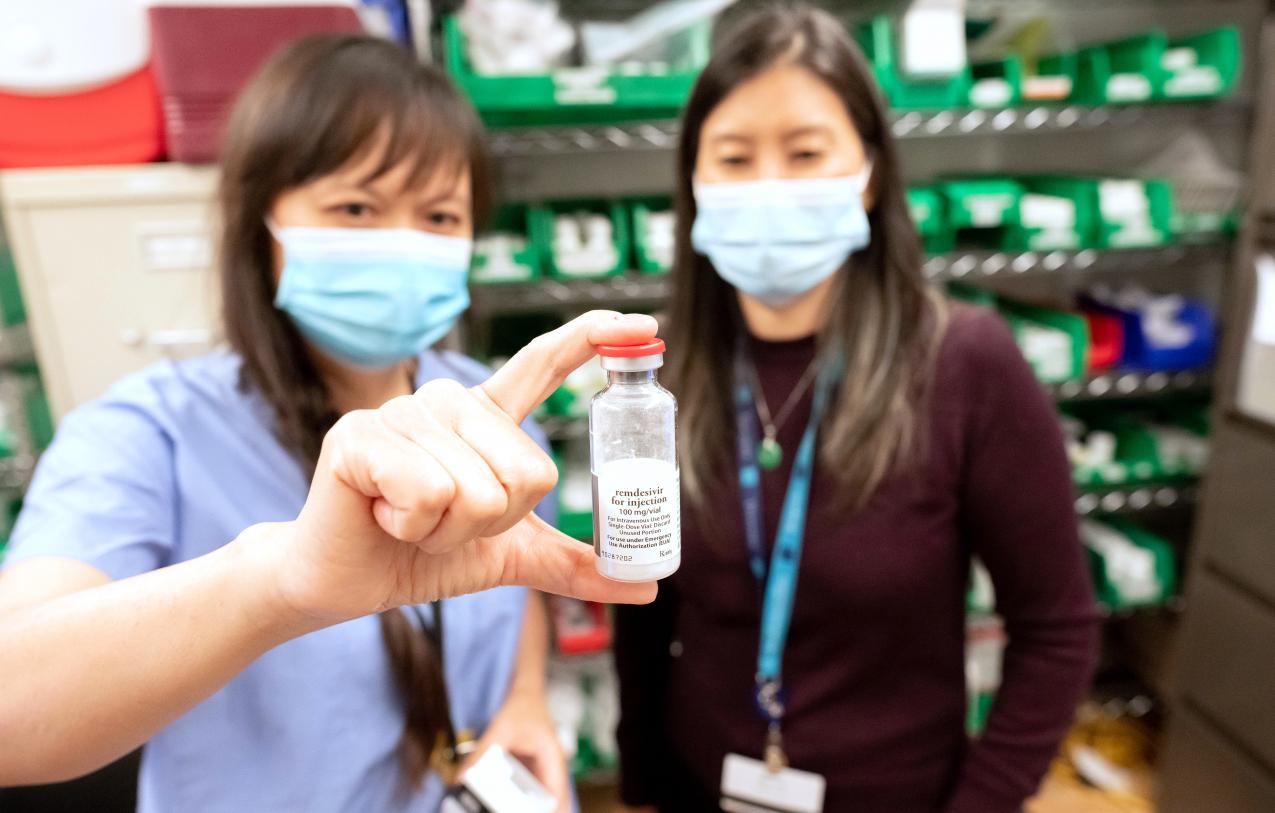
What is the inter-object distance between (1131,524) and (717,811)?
1.74 m

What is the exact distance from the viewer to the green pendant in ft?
3.52

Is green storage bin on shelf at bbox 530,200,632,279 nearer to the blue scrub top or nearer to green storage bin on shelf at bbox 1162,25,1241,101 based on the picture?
the blue scrub top

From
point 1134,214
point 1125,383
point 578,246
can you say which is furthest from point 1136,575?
point 578,246

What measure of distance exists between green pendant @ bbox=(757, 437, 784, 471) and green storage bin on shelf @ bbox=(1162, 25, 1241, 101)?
1387 mm

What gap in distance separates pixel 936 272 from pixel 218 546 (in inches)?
59.8

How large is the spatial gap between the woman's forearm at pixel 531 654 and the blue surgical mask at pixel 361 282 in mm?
430

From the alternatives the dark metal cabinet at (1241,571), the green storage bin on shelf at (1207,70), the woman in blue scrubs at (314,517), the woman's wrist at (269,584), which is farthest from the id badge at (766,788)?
the green storage bin on shelf at (1207,70)

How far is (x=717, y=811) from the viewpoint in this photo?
1201 millimetres

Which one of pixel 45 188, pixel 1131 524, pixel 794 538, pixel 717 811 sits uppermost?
pixel 45 188

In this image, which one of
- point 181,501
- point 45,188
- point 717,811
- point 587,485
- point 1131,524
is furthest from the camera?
point 1131,524

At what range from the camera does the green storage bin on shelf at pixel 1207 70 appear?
66.5 inches

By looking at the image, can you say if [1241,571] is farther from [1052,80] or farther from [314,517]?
[314,517]

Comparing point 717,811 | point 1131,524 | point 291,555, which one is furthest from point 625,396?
point 1131,524

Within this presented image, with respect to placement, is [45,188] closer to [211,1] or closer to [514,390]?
[211,1]
